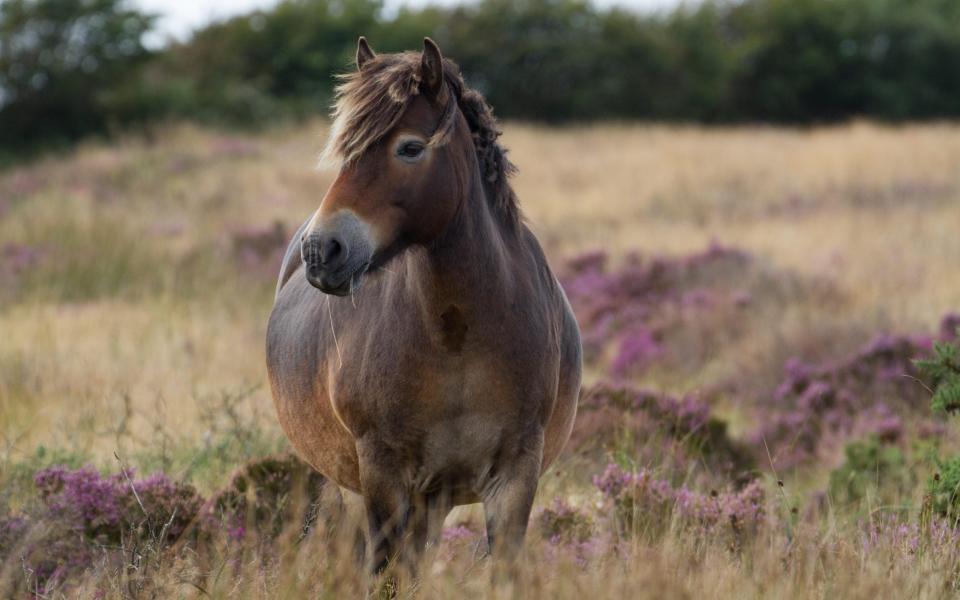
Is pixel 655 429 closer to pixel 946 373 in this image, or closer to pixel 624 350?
pixel 946 373

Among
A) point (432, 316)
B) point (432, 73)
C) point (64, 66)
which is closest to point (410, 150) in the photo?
point (432, 73)

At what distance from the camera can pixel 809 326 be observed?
1139 centimetres

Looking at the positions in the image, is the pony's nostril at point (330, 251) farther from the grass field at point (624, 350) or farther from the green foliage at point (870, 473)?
the green foliage at point (870, 473)

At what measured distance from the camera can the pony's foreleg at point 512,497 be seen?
400 centimetres

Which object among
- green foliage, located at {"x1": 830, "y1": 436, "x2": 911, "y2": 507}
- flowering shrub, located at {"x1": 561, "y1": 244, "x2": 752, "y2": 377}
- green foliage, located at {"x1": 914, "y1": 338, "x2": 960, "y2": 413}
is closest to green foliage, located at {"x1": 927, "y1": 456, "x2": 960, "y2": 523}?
green foliage, located at {"x1": 914, "y1": 338, "x2": 960, "y2": 413}

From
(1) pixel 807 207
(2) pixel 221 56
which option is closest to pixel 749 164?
(1) pixel 807 207

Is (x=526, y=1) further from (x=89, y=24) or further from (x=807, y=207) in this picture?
(x=807, y=207)

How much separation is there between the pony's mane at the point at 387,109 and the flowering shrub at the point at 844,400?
4.54 metres

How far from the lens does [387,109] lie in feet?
12.4

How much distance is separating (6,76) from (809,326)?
20.8 meters

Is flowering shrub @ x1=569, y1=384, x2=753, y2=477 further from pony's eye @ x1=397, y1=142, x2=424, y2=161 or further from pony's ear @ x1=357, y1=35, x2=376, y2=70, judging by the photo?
pony's eye @ x1=397, y1=142, x2=424, y2=161

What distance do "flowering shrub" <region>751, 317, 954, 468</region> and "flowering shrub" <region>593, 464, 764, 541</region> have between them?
2.61m

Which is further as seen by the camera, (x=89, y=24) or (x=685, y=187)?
(x=89, y=24)

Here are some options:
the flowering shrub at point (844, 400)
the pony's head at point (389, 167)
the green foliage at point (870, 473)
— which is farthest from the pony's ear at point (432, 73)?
the flowering shrub at point (844, 400)
